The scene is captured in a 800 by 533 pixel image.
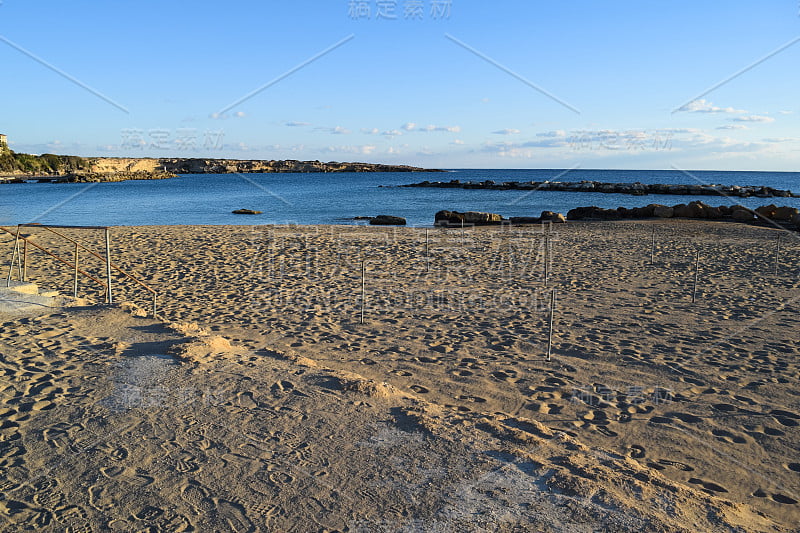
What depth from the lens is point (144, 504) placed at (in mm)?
3246

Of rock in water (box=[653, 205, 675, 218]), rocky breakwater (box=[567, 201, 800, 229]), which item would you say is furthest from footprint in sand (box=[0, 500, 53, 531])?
rock in water (box=[653, 205, 675, 218])

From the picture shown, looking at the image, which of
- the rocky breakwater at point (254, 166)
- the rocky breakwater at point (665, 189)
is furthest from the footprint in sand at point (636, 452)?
the rocky breakwater at point (254, 166)

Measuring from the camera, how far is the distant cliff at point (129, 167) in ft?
274

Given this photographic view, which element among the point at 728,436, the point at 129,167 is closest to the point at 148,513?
the point at 728,436

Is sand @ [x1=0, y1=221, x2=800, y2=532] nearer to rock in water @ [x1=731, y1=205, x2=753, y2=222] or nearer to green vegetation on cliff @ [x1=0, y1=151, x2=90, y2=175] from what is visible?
rock in water @ [x1=731, y1=205, x2=753, y2=222]

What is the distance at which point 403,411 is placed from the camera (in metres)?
4.71

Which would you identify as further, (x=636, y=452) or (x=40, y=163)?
(x=40, y=163)

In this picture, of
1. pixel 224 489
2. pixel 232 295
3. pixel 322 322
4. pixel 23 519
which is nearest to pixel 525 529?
pixel 224 489

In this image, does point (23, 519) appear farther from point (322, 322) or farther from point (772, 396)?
point (772, 396)

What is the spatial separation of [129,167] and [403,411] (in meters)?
126

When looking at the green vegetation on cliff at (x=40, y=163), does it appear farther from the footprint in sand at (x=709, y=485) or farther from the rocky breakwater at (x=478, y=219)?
the footprint in sand at (x=709, y=485)

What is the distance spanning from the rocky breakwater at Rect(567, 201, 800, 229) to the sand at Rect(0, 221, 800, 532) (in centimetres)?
1756

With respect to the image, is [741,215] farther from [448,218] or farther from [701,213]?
[448,218]

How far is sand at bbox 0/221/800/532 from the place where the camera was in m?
3.29
